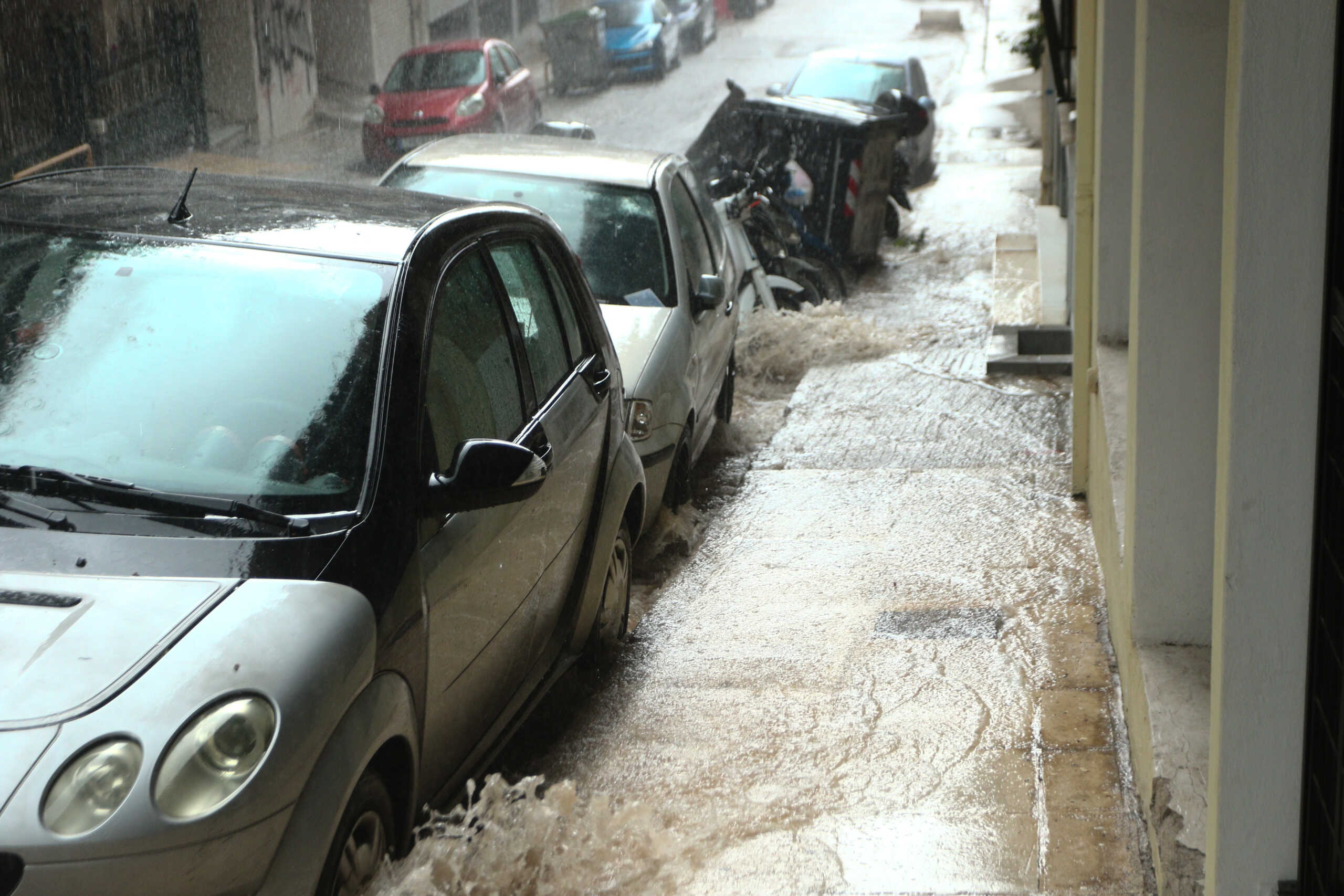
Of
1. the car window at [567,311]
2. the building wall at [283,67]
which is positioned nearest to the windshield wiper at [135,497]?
the car window at [567,311]

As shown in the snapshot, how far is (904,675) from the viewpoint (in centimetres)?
508

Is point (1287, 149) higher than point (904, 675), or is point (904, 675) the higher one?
point (1287, 149)

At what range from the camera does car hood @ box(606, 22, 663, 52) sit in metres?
31.7

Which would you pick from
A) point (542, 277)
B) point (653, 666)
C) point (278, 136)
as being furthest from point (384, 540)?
point (278, 136)

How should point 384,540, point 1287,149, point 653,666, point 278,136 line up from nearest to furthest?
1. point 1287,149
2. point 384,540
3. point 653,666
4. point 278,136

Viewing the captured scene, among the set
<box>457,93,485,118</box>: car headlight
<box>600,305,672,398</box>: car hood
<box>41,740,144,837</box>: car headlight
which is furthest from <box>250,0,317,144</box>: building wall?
<box>41,740,144,837</box>: car headlight

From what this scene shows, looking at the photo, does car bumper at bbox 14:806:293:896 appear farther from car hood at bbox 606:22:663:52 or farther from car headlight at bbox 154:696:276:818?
car hood at bbox 606:22:663:52

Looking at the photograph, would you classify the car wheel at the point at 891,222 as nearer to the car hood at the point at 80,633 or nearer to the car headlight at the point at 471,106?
the car headlight at the point at 471,106

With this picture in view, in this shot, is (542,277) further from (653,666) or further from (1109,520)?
(1109,520)

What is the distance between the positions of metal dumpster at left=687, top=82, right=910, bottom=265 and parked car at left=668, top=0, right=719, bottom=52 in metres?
22.0

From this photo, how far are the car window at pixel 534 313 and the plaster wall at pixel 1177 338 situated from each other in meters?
1.73

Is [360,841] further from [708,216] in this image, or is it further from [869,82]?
[869,82]

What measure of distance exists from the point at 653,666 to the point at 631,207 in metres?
3.00

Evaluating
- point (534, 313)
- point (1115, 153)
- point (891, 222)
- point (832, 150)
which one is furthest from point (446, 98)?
point (534, 313)
